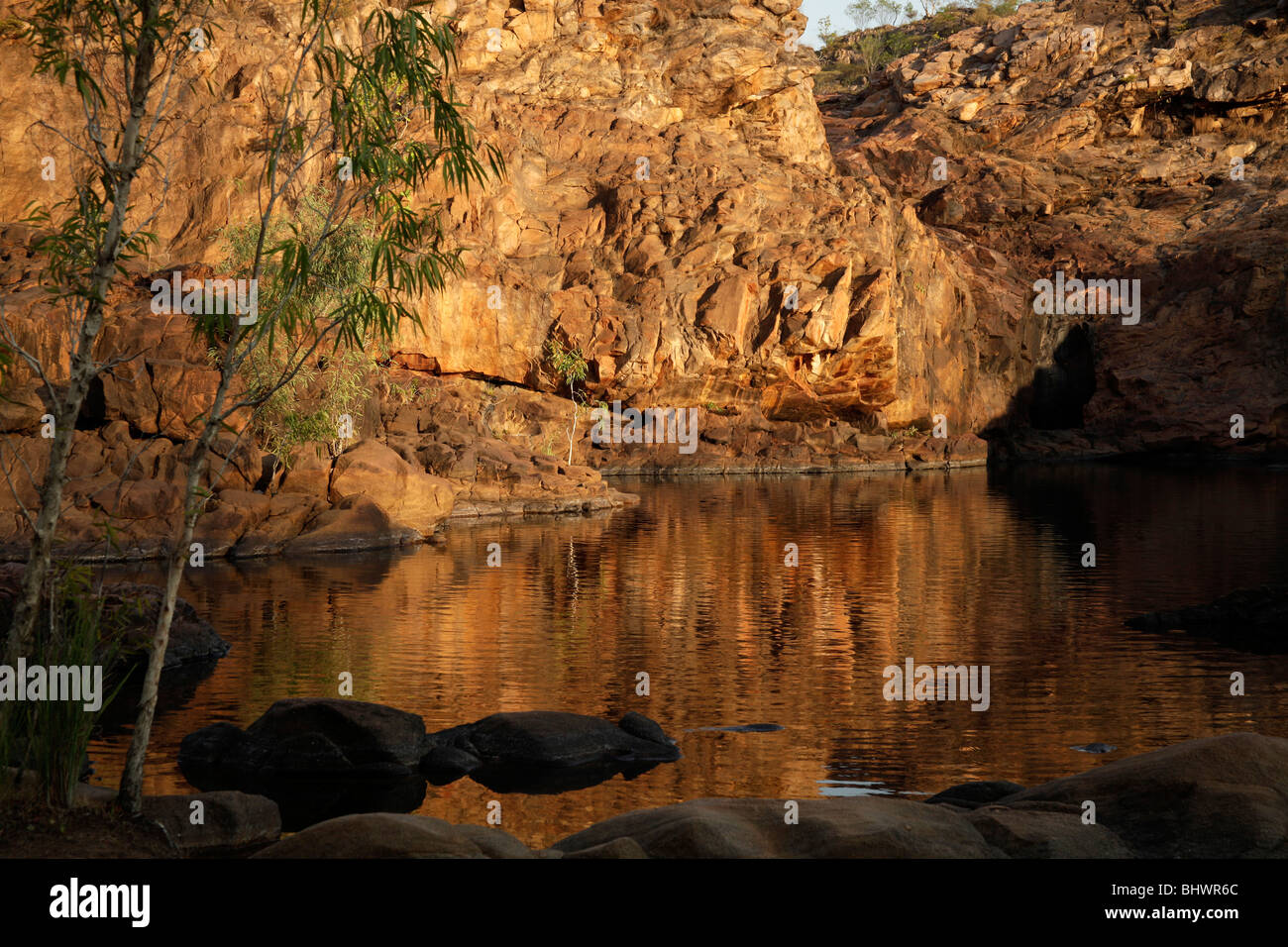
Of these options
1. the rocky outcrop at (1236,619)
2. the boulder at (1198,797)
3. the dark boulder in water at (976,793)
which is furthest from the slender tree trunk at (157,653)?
the rocky outcrop at (1236,619)

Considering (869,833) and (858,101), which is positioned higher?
(858,101)

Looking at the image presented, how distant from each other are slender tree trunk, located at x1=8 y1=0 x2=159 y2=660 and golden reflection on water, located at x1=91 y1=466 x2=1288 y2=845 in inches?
223

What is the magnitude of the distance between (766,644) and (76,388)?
56.3 ft

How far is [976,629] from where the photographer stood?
26406 mm

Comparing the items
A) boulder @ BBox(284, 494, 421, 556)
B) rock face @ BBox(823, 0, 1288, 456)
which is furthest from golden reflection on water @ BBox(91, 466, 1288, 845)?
rock face @ BBox(823, 0, 1288, 456)

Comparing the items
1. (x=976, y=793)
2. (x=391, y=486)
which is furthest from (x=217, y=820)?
(x=391, y=486)

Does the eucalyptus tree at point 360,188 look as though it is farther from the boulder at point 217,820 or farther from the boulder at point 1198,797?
the boulder at point 1198,797

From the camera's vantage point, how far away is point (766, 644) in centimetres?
2481

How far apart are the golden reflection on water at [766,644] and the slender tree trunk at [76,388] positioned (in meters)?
5.66

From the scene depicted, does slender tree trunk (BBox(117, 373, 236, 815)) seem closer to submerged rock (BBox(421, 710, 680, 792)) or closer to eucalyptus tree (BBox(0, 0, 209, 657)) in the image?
eucalyptus tree (BBox(0, 0, 209, 657))

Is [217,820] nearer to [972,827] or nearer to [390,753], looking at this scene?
[390,753]
